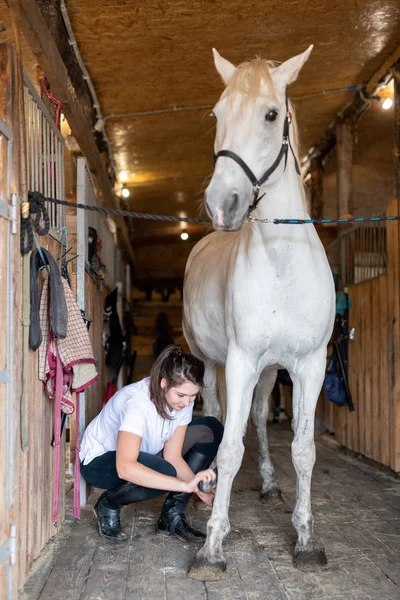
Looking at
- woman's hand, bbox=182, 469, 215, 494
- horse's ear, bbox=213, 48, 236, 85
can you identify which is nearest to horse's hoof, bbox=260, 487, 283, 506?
woman's hand, bbox=182, 469, 215, 494

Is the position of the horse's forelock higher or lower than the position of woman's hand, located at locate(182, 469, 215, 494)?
higher

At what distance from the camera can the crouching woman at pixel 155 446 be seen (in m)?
2.75

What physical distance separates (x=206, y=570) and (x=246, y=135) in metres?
1.77

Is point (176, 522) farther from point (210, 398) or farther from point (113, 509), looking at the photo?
point (210, 398)

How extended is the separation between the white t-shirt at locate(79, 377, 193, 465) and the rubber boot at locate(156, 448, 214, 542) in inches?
8.9

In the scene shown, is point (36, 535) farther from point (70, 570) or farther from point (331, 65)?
point (331, 65)

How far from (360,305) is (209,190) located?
135 inches

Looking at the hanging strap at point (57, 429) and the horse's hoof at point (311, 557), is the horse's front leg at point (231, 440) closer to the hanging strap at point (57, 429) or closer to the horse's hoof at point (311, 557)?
the horse's hoof at point (311, 557)

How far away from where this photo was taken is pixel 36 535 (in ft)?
9.12

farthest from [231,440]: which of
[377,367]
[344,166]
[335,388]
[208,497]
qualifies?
[344,166]

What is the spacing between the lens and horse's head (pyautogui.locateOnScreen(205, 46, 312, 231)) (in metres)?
2.48

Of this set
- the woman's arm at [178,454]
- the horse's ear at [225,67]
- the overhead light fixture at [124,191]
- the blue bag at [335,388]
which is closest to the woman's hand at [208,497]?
the woman's arm at [178,454]

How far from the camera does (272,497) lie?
3.91 metres

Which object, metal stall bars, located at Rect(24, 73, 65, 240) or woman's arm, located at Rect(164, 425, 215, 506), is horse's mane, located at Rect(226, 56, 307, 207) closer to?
metal stall bars, located at Rect(24, 73, 65, 240)
